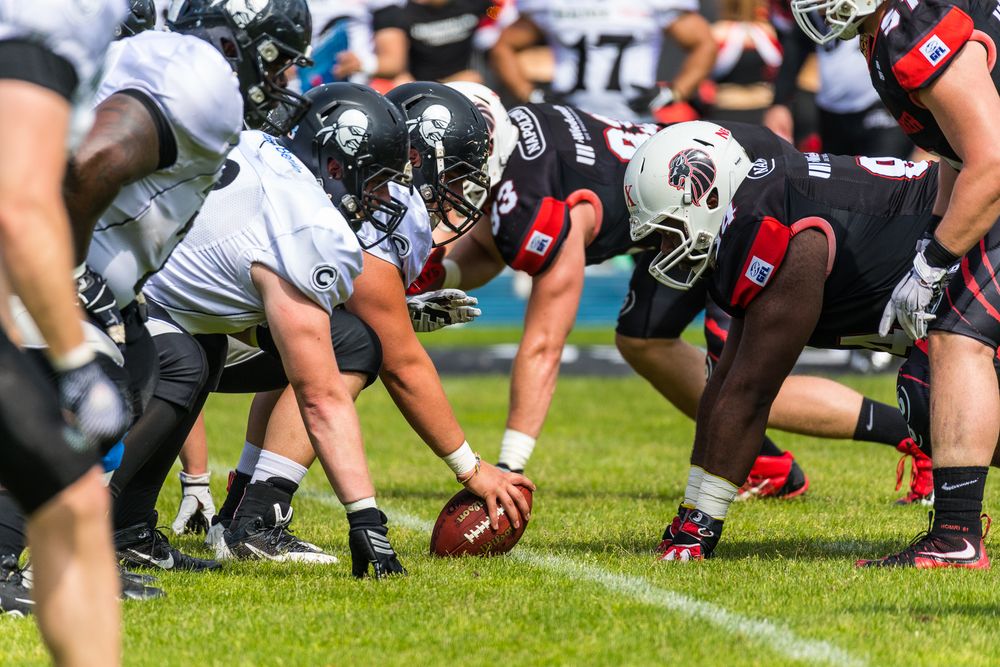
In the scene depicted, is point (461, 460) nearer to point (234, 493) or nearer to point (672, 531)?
point (672, 531)

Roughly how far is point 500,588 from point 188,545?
1.55m

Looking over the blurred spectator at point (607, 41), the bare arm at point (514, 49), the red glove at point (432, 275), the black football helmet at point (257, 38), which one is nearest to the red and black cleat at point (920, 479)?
the red glove at point (432, 275)

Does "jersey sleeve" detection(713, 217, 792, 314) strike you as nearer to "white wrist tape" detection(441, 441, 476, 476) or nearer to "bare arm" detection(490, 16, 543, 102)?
"white wrist tape" detection(441, 441, 476, 476)

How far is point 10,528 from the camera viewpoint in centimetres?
375

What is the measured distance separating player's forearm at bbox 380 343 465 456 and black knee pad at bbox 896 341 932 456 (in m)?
1.40

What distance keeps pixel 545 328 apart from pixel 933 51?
2542 millimetres

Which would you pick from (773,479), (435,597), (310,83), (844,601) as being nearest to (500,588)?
(435,597)

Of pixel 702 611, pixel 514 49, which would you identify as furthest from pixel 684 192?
pixel 514 49

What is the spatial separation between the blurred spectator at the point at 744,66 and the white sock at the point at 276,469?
25.2ft

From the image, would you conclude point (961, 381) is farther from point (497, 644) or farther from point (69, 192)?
point (69, 192)

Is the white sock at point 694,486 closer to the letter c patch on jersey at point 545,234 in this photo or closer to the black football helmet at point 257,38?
the letter c patch on jersey at point 545,234

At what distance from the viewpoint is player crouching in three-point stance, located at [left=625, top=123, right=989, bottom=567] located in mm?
4441

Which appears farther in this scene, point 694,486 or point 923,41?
point 694,486

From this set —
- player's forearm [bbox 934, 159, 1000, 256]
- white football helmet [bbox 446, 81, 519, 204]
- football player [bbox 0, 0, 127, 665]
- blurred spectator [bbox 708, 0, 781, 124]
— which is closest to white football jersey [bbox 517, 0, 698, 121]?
blurred spectator [bbox 708, 0, 781, 124]
